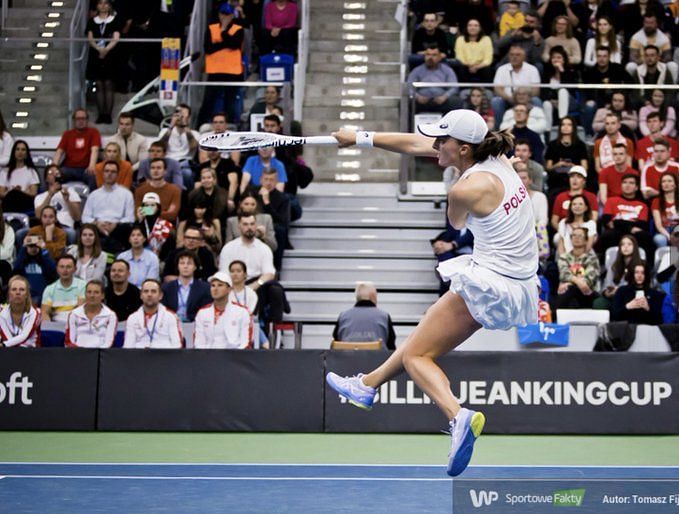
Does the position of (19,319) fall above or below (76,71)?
below

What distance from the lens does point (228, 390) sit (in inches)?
494

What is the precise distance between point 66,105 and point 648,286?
8.57 metres

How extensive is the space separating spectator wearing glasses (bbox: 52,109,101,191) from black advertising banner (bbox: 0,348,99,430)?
4.63m

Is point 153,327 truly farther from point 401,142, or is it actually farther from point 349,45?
point 349,45

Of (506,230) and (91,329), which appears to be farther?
(91,329)

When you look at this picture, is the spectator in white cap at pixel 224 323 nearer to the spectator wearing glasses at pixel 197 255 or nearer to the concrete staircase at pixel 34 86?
the spectator wearing glasses at pixel 197 255

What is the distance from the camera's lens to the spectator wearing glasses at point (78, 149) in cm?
1689

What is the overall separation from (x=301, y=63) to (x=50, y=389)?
25.5 feet

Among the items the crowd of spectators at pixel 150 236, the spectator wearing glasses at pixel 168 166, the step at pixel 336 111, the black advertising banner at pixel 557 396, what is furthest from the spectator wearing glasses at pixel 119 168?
the black advertising banner at pixel 557 396

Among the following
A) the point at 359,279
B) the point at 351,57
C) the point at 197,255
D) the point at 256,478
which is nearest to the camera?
the point at 256,478

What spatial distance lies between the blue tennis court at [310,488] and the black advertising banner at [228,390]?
2492mm

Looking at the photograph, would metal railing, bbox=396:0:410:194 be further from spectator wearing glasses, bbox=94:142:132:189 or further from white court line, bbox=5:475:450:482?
white court line, bbox=5:475:450:482

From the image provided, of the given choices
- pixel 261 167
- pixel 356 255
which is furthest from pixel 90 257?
pixel 356 255

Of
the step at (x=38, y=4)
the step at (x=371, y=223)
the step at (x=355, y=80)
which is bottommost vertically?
the step at (x=371, y=223)
